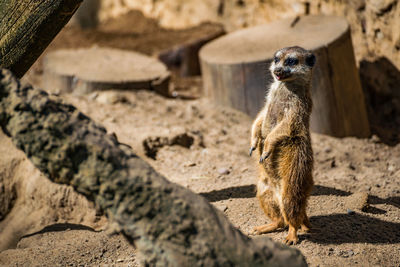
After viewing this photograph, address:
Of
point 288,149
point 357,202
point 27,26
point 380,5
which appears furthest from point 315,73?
point 27,26

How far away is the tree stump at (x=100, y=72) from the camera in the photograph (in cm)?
498

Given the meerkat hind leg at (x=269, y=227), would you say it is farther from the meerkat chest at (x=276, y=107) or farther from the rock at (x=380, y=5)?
the rock at (x=380, y=5)

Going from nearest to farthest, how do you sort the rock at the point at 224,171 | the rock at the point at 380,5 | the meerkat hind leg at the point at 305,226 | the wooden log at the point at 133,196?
the wooden log at the point at 133,196
the meerkat hind leg at the point at 305,226
the rock at the point at 224,171
the rock at the point at 380,5

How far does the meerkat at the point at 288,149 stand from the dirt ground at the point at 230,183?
0.13 metres

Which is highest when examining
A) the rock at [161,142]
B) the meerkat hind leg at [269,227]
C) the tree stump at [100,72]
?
the tree stump at [100,72]

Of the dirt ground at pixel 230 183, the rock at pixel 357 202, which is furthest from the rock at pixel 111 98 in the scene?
the rock at pixel 357 202

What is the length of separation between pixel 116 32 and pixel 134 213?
7724 mm

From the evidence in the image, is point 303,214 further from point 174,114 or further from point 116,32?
point 116,32

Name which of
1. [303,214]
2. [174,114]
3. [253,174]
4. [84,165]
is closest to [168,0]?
[174,114]

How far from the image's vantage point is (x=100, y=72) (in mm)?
5180

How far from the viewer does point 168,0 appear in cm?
902

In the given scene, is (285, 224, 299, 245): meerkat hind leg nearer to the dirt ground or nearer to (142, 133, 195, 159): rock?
the dirt ground

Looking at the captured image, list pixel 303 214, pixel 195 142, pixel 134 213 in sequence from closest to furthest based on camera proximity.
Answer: pixel 134 213
pixel 303 214
pixel 195 142

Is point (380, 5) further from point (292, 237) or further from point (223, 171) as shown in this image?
point (292, 237)
